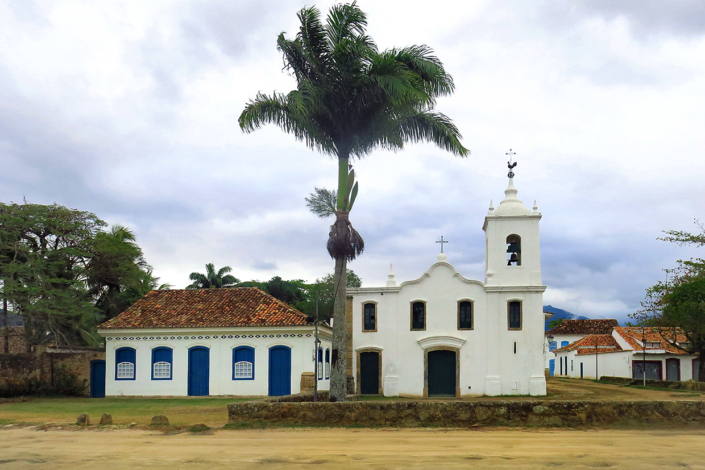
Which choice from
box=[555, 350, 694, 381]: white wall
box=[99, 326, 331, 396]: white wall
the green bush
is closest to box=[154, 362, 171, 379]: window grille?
box=[99, 326, 331, 396]: white wall

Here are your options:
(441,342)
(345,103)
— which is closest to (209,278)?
(441,342)

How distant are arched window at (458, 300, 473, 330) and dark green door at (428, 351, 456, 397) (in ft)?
3.92

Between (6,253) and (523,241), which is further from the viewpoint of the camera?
(6,253)

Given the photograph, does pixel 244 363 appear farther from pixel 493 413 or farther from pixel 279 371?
pixel 493 413

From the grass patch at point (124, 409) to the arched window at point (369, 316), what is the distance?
6518 millimetres

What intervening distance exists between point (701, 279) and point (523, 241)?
1130 cm

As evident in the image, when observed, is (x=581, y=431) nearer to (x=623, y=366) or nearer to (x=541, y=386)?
(x=541, y=386)

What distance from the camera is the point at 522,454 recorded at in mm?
10148

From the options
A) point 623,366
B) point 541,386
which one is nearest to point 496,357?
point 541,386

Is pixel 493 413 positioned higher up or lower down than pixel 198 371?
higher up

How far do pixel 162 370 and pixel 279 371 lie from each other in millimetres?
4843

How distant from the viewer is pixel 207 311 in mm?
26422

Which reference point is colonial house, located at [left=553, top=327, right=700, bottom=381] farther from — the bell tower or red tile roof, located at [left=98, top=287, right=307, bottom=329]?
red tile roof, located at [left=98, top=287, right=307, bottom=329]

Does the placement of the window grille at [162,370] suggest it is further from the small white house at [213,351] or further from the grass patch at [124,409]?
the grass patch at [124,409]
